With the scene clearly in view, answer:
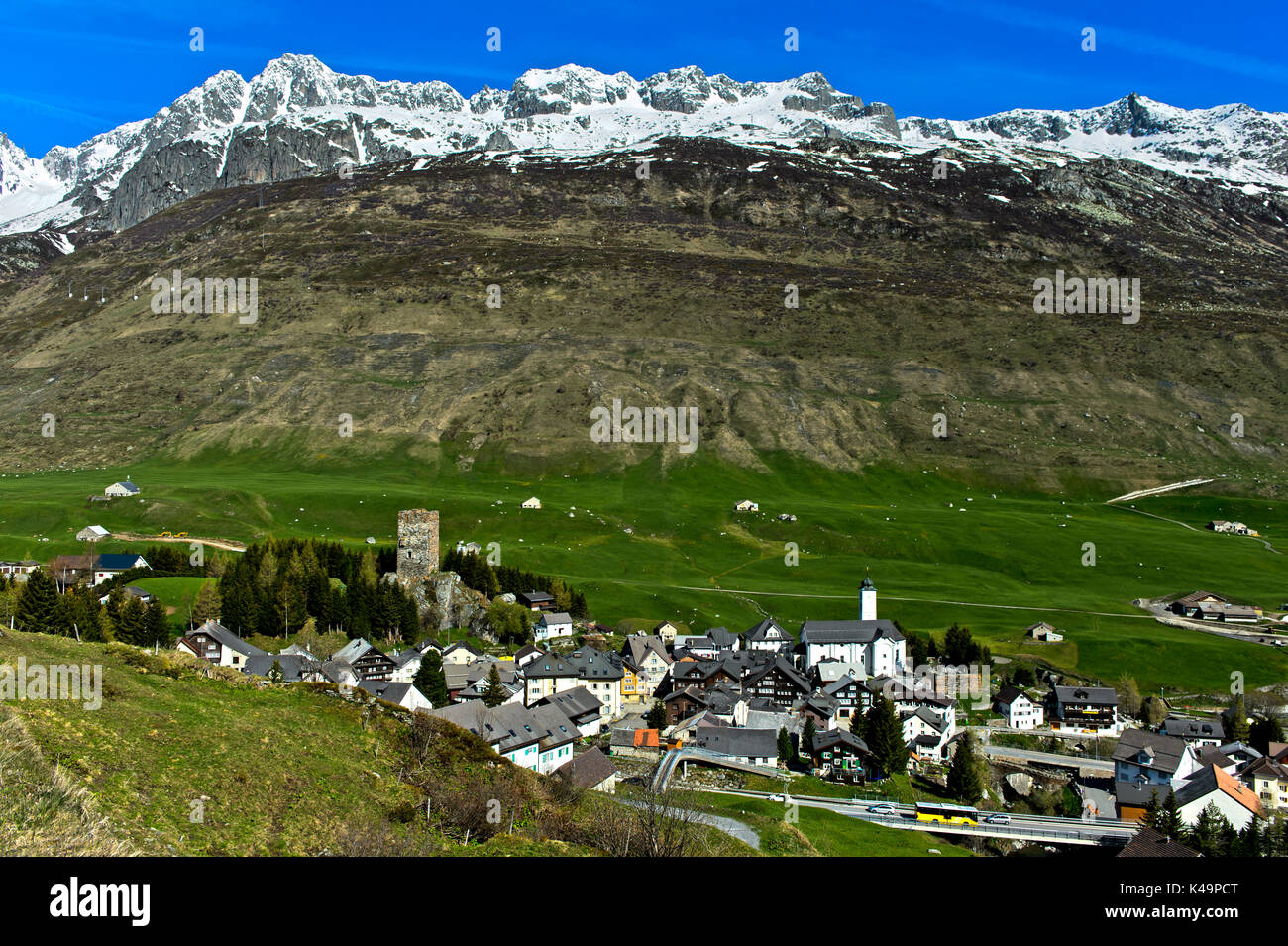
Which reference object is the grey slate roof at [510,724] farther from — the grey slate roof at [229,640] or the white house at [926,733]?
the white house at [926,733]

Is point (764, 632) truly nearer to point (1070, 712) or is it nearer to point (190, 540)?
point (1070, 712)

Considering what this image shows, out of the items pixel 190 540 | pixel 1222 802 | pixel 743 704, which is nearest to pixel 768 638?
pixel 743 704

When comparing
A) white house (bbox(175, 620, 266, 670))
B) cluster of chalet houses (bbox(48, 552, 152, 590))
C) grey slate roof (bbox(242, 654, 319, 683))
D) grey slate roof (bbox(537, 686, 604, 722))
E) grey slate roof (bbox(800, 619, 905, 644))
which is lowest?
grey slate roof (bbox(537, 686, 604, 722))

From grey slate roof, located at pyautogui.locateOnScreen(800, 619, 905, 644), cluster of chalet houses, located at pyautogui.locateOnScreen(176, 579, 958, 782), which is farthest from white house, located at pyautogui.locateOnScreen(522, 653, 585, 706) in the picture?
grey slate roof, located at pyautogui.locateOnScreen(800, 619, 905, 644)

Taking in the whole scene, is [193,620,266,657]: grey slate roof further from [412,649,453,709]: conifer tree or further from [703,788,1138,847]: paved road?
[703,788,1138,847]: paved road

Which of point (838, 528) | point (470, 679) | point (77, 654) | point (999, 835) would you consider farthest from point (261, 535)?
point (999, 835)

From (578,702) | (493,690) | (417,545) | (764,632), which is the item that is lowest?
(578,702)

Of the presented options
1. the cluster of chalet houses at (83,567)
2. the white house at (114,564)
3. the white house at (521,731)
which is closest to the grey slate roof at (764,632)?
the white house at (521,731)
